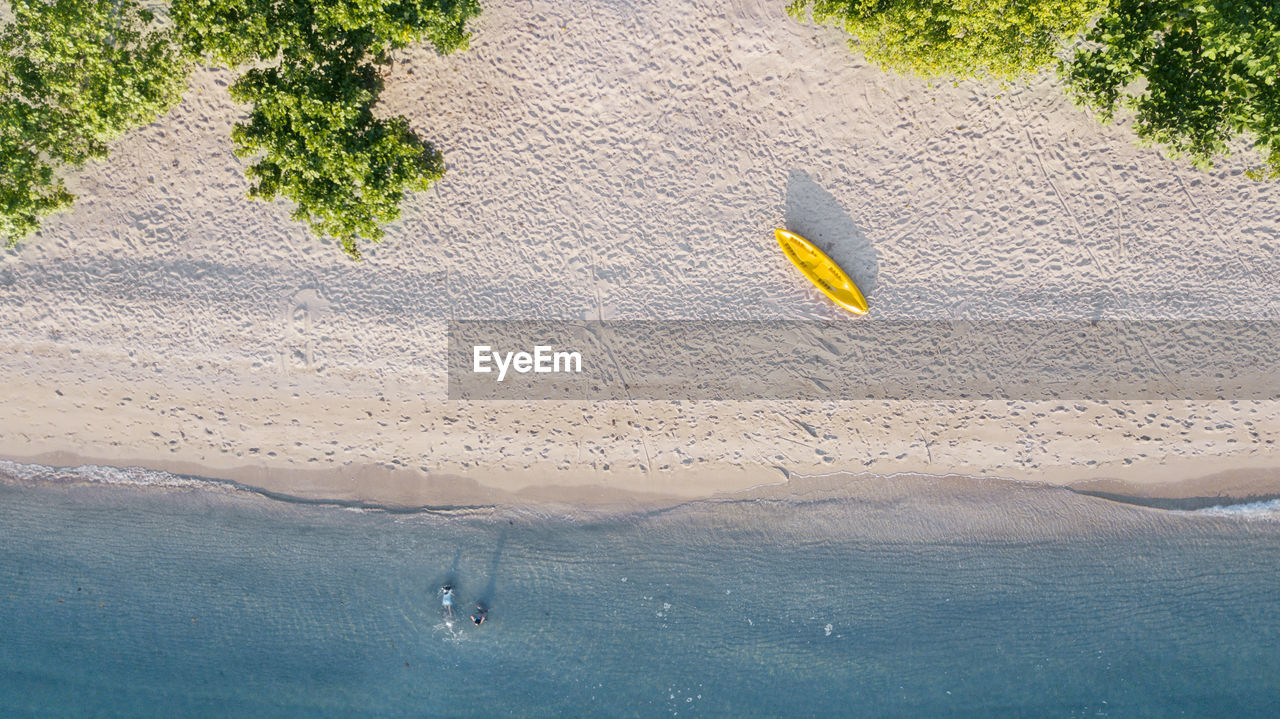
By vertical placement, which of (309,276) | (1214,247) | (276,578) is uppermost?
(1214,247)

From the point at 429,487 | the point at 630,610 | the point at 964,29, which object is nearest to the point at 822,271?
the point at 964,29

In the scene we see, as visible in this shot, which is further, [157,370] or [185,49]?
[157,370]

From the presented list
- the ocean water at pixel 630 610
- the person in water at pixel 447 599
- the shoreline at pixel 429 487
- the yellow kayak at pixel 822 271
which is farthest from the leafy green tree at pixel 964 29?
the person in water at pixel 447 599

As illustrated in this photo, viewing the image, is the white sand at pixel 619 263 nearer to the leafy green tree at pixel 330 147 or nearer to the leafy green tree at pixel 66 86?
the leafy green tree at pixel 66 86

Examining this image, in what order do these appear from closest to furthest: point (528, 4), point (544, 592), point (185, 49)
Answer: point (185, 49) → point (528, 4) → point (544, 592)

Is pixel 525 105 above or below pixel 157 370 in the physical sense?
above

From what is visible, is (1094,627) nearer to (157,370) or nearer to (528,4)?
(528,4)

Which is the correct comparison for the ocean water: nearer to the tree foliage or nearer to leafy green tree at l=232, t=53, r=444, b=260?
leafy green tree at l=232, t=53, r=444, b=260

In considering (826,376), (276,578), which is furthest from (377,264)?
(826,376)
